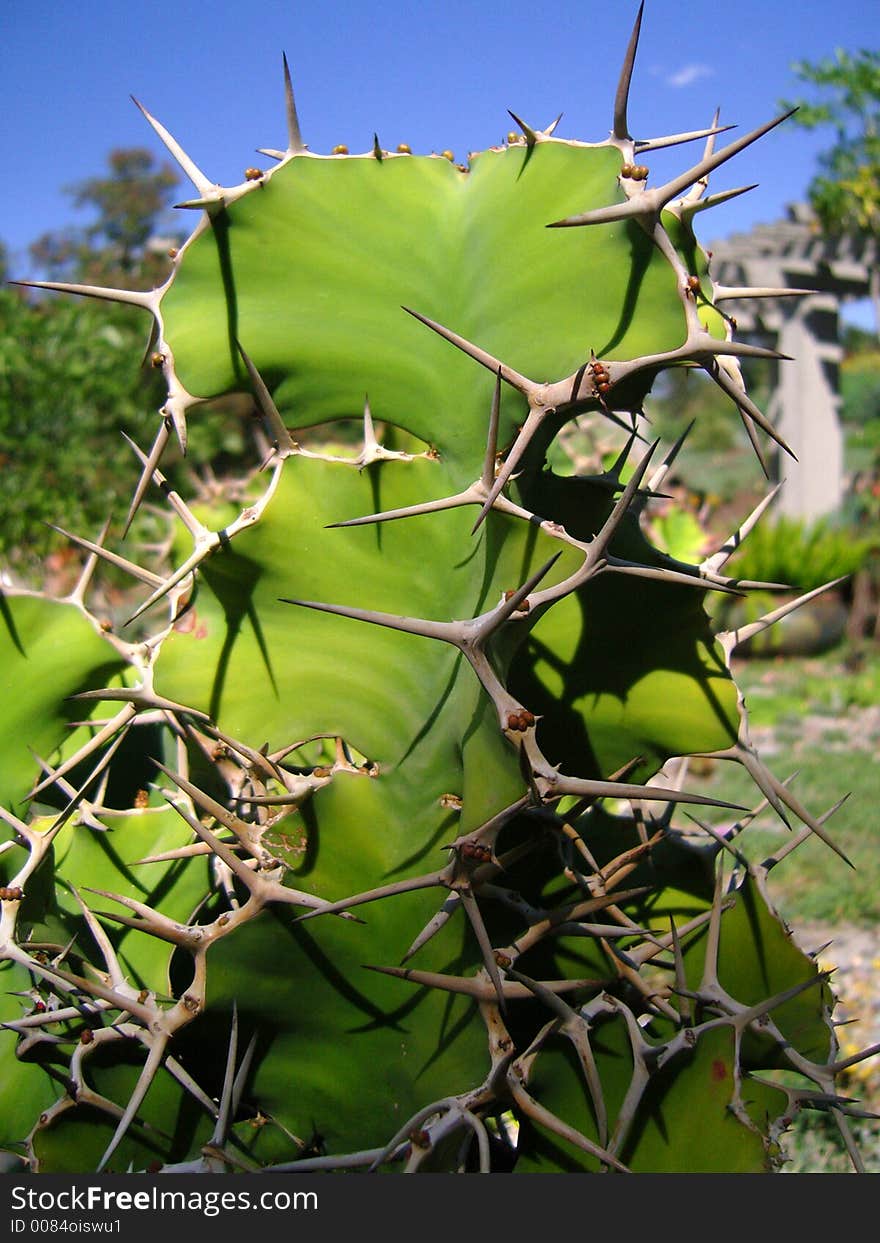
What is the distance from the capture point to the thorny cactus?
0.94 meters

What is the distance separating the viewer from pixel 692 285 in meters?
0.86

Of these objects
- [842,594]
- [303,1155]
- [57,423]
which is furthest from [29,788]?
[842,594]

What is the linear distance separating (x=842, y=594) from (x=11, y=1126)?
8209 millimetres

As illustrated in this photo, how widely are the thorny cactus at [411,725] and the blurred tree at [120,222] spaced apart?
7.11 m

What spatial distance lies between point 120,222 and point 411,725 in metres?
7.88

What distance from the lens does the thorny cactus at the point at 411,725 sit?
943 mm

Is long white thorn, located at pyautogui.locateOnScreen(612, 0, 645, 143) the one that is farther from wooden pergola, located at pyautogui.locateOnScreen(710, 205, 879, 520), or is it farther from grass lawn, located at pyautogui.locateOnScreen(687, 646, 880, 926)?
wooden pergola, located at pyautogui.locateOnScreen(710, 205, 879, 520)

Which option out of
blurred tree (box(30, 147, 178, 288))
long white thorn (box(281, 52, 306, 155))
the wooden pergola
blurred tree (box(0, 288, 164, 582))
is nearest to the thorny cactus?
long white thorn (box(281, 52, 306, 155))

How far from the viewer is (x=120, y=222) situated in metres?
7.96

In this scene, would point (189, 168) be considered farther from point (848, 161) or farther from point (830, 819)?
point (848, 161)

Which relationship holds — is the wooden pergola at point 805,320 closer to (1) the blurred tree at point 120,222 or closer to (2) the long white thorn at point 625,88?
(1) the blurred tree at point 120,222

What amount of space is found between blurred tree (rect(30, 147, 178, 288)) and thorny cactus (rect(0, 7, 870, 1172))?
711 cm

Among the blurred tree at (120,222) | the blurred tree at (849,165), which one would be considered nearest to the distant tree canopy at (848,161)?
the blurred tree at (849,165)

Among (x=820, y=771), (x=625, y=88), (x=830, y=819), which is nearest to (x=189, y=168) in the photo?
(x=625, y=88)
